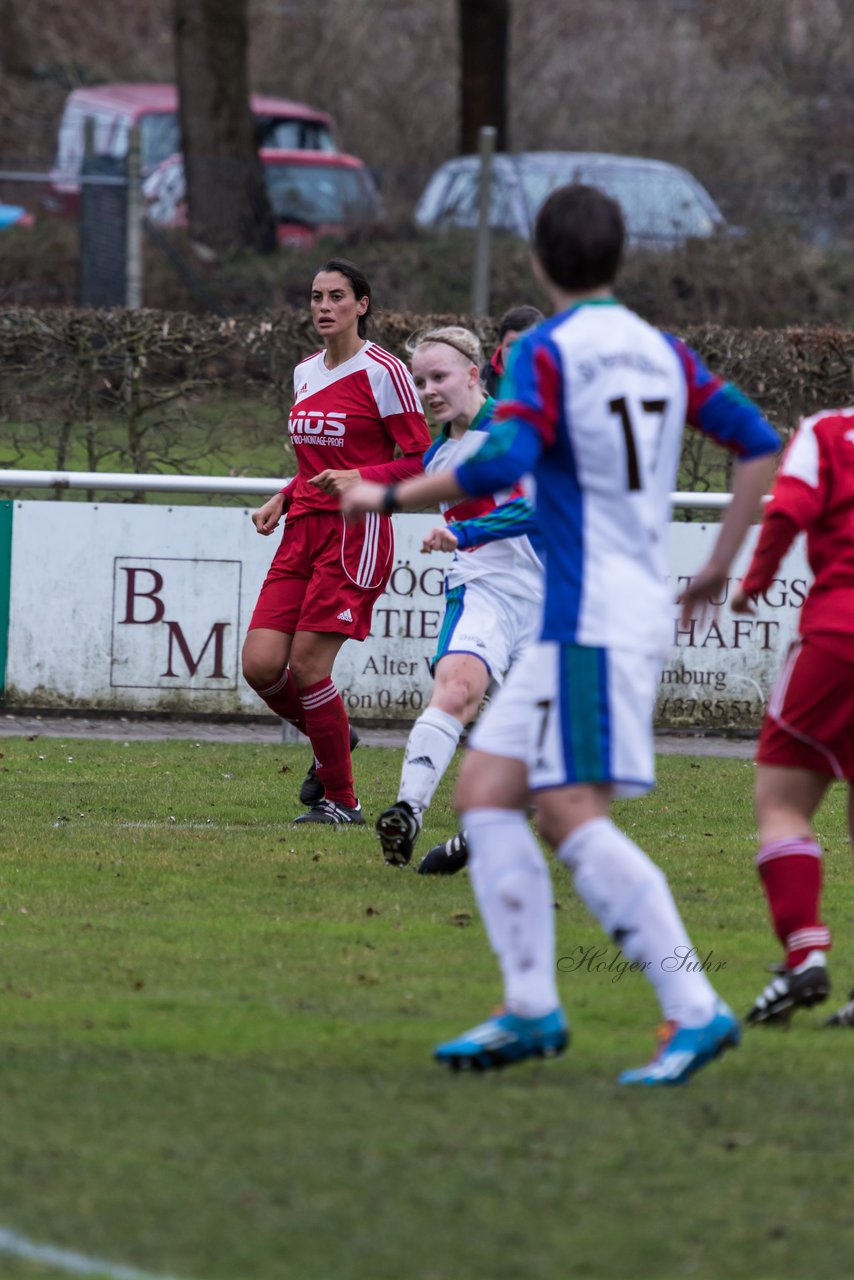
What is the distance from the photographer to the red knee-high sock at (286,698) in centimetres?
846

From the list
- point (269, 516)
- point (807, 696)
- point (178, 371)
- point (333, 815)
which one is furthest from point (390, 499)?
point (178, 371)

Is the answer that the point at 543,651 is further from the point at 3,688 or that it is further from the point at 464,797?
the point at 3,688

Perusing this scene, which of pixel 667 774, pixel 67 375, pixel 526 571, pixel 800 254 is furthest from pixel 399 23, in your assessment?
pixel 526 571

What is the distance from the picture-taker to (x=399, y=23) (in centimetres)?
3459

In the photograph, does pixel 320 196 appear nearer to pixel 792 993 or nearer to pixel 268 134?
pixel 268 134

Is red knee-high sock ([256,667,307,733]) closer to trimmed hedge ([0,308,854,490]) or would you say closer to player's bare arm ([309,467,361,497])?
player's bare arm ([309,467,361,497])

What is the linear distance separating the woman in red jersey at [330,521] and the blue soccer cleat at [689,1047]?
151 inches

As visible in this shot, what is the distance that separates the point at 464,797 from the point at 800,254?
53.1 ft

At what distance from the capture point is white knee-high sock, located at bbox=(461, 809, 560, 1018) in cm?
455

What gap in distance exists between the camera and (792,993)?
5082 millimetres

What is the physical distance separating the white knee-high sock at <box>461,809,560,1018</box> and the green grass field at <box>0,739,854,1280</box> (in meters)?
0.22

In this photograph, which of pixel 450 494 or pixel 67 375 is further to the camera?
pixel 67 375

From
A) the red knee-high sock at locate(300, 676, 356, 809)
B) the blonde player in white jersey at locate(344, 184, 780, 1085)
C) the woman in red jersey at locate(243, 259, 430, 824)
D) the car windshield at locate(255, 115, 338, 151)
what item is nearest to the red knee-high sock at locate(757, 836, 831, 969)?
the blonde player in white jersey at locate(344, 184, 780, 1085)

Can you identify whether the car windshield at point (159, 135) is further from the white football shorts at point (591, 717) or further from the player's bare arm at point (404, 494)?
the white football shorts at point (591, 717)
